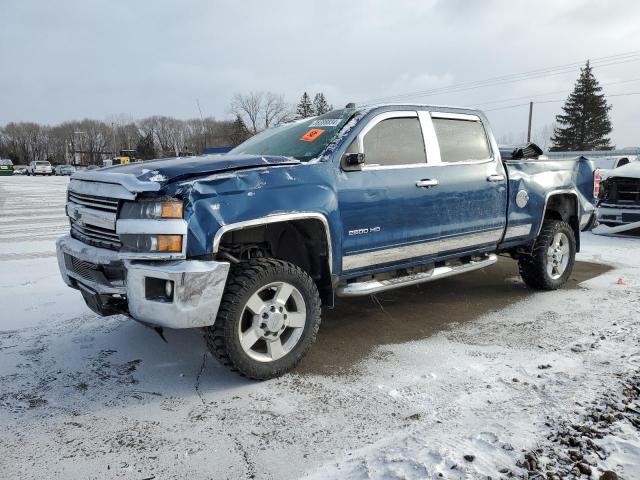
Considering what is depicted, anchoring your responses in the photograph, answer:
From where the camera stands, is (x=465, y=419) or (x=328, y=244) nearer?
(x=465, y=419)

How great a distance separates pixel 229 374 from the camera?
11.8 ft

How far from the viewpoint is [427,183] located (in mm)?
4281

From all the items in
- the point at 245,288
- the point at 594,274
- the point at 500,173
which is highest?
the point at 500,173

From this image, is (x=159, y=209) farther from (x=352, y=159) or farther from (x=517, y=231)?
(x=517, y=231)

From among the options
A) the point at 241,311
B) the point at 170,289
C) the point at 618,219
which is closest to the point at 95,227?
the point at 170,289

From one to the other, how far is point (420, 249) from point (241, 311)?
5.95 feet

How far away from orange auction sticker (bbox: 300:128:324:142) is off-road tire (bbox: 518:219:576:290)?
290 cm

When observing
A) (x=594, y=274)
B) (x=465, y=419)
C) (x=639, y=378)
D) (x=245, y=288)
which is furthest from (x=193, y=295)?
(x=594, y=274)

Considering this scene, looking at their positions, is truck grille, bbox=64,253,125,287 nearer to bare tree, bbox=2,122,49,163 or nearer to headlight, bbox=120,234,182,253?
headlight, bbox=120,234,182,253

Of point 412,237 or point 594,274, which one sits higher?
point 412,237

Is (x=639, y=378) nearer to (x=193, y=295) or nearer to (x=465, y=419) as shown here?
(x=465, y=419)

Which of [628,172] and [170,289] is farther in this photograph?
[628,172]

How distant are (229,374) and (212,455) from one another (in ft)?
3.30

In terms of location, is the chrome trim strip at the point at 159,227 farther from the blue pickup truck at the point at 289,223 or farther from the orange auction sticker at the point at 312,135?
the orange auction sticker at the point at 312,135
